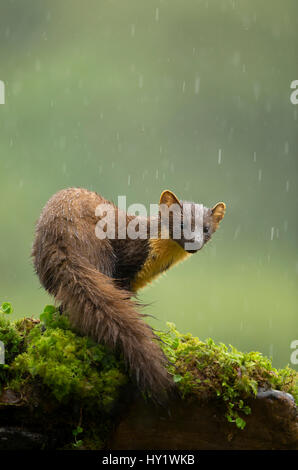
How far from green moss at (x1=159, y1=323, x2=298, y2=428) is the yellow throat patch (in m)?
0.85

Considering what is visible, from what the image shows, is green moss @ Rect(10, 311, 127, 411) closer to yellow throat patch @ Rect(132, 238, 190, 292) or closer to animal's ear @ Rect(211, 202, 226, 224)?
yellow throat patch @ Rect(132, 238, 190, 292)

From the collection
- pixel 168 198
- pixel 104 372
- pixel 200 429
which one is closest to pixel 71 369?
pixel 104 372

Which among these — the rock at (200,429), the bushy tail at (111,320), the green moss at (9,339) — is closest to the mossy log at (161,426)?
the rock at (200,429)

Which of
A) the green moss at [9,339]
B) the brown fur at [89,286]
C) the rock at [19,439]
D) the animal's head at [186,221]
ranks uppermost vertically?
the animal's head at [186,221]

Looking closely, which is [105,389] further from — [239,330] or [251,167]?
[251,167]

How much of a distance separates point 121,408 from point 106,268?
1049mm

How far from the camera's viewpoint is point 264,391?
262 centimetres

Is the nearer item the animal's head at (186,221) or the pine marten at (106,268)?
the pine marten at (106,268)

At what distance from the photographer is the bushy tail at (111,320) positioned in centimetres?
245

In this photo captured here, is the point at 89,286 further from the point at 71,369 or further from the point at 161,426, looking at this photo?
the point at 161,426

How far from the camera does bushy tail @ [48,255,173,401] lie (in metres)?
2.45

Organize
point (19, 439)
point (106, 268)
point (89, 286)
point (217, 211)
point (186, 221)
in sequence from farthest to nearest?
point (217, 211) < point (186, 221) < point (106, 268) < point (89, 286) < point (19, 439)

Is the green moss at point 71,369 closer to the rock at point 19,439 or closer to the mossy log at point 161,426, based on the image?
the mossy log at point 161,426

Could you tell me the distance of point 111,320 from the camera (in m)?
2.63
